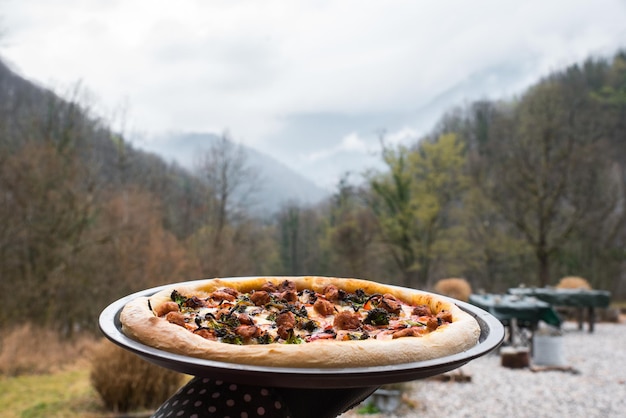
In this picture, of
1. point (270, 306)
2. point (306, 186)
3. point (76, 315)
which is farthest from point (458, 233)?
point (306, 186)

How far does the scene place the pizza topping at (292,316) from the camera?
4.79ft

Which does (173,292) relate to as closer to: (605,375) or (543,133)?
(605,375)

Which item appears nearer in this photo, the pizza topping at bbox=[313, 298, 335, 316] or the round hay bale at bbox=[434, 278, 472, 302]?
the pizza topping at bbox=[313, 298, 335, 316]

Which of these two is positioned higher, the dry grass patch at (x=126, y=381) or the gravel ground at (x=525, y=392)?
the dry grass patch at (x=126, y=381)

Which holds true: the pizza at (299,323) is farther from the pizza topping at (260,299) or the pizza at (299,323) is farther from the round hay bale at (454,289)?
the round hay bale at (454,289)

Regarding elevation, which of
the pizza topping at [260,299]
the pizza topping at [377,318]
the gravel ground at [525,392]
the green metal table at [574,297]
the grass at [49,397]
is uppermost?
the pizza topping at [260,299]

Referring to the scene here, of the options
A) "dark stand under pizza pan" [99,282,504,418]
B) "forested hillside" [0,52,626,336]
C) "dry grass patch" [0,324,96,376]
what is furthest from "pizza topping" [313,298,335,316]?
"forested hillside" [0,52,626,336]

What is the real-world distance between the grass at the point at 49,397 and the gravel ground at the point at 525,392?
8.50ft

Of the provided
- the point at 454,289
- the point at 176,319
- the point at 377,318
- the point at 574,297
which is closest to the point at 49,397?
the point at 176,319

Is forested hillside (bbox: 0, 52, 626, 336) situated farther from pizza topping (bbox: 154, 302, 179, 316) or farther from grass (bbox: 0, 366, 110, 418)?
pizza topping (bbox: 154, 302, 179, 316)

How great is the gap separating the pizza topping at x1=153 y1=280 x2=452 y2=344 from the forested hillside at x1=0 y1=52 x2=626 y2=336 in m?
7.75

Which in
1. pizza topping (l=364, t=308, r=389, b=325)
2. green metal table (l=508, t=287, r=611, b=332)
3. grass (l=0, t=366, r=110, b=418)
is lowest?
grass (l=0, t=366, r=110, b=418)

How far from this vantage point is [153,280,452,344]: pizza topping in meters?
1.46

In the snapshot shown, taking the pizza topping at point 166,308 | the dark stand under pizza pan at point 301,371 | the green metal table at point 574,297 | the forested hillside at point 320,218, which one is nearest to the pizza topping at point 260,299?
the pizza topping at point 166,308
